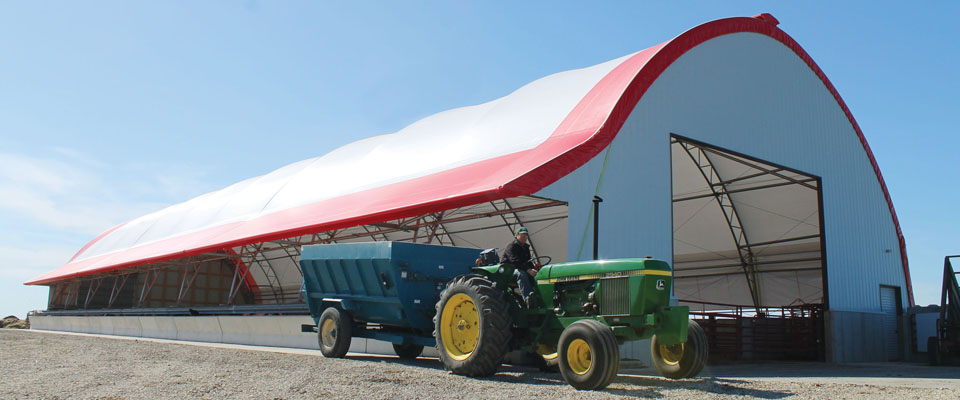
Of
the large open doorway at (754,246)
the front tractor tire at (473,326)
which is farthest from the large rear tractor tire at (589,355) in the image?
the large open doorway at (754,246)

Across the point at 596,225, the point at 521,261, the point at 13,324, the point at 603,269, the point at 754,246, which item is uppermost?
the point at 754,246

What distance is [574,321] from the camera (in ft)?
28.0

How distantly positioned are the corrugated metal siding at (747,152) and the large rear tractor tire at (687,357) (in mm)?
3167

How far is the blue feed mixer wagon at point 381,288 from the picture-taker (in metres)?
11.0

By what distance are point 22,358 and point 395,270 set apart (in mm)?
6257

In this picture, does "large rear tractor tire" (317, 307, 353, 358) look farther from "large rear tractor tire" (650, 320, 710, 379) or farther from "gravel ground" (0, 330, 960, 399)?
"large rear tractor tire" (650, 320, 710, 379)

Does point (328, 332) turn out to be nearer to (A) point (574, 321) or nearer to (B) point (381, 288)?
(B) point (381, 288)

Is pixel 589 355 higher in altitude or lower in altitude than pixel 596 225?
lower

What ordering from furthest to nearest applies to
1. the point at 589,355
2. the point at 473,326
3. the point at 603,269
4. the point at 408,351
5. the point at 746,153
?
the point at 746,153 → the point at 408,351 → the point at 473,326 → the point at 603,269 → the point at 589,355

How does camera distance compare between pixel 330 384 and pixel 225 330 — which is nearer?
pixel 330 384

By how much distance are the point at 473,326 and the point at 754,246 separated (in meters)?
15.8

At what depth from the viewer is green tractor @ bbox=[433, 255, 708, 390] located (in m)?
7.74

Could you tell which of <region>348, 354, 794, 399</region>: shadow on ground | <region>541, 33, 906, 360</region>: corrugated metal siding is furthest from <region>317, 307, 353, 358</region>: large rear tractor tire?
<region>541, 33, 906, 360</region>: corrugated metal siding

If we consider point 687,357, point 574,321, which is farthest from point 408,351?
point 687,357
